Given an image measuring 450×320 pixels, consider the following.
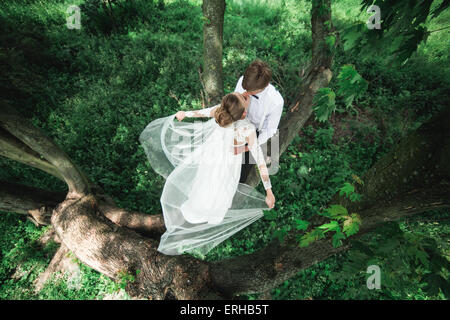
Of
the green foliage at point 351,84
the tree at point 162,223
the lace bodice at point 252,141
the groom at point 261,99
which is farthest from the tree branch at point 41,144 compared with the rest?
the green foliage at point 351,84

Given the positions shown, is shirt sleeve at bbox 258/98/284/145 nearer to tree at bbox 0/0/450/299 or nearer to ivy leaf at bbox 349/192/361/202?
tree at bbox 0/0/450/299

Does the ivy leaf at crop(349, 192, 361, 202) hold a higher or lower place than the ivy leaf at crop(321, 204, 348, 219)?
higher

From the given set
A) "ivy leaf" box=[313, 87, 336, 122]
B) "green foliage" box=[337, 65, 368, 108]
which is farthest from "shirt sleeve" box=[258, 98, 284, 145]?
"green foliage" box=[337, 65, 368, 108]

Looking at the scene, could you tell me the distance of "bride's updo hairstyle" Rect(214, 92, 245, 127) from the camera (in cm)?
248

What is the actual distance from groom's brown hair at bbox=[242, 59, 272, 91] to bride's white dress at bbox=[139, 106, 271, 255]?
1.45ft

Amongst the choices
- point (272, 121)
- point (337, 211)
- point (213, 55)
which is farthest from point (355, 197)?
point (213, 55)

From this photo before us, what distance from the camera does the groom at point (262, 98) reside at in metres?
2.64

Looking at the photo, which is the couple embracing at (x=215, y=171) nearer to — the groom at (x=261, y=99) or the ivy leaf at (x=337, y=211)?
the groom at (x=261, y=99)

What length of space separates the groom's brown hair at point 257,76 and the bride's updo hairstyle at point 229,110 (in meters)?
0.34

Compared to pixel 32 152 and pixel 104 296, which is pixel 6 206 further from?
pixel 104 296

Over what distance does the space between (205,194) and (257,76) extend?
1654mm
